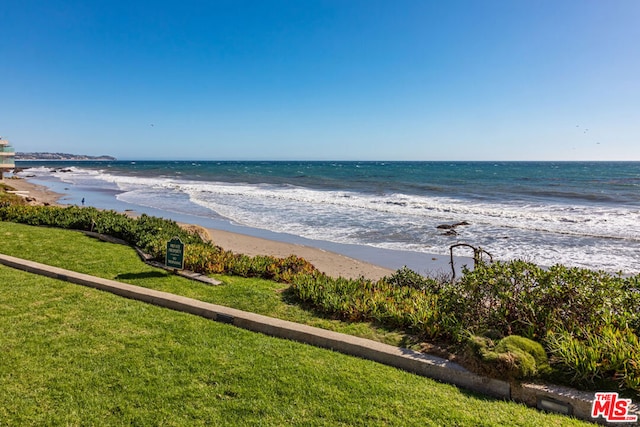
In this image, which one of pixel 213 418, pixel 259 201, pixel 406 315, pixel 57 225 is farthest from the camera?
pixel 259 201

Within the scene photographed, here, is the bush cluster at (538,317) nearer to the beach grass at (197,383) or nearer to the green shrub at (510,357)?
the green shrub at (510,357)

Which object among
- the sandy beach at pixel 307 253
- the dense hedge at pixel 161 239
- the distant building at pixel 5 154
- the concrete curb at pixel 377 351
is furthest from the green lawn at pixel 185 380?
the distant building at pixel 5 154

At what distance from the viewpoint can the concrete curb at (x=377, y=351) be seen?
4191mm

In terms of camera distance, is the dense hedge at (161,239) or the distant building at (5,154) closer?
the dense hedge at (161,239)

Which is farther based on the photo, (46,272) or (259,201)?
(259,201)

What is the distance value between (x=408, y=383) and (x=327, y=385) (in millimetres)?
959

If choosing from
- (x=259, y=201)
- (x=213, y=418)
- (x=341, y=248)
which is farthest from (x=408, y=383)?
(x=259, y=201)

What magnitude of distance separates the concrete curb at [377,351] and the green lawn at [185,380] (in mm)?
184

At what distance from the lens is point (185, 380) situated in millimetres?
4367

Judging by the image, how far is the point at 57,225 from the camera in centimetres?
1353

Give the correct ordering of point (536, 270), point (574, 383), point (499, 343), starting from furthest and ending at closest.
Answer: point (536, 270) < point (499, 343) < point (574, 383)

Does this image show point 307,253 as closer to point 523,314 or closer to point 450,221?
point 523,314

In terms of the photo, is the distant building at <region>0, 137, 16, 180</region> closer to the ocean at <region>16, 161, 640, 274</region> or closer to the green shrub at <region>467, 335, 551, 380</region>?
the ocean at <region>16, 161, 640, 274</region>

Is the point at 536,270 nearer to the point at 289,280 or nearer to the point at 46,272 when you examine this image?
the point at 289,280
